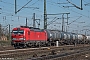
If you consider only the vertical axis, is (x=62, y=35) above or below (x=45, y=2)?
below

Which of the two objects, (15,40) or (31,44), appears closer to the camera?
(15,40)

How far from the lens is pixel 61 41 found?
57.6 metres

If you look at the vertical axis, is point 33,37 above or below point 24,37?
below

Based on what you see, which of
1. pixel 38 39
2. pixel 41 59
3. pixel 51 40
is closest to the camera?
pixel 41 59

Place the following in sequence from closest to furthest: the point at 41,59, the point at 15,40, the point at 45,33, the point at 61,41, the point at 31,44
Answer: the point at 41,59 → the point at 15,40 → the point at 31,44 → the point at 45,33 → the point at 61,41

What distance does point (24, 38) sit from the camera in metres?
38.0

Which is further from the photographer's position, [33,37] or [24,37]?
[33,37]

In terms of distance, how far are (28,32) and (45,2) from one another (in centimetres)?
936

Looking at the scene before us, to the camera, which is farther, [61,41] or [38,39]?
[61,41]

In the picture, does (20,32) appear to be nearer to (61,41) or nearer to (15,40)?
(15,40)

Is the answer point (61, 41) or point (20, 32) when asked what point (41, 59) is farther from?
point (61, 41)

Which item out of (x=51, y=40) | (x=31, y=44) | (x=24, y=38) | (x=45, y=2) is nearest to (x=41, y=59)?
(x=24, y=38)

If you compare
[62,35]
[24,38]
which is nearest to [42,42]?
[24,38]

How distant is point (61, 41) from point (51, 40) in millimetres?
6873
